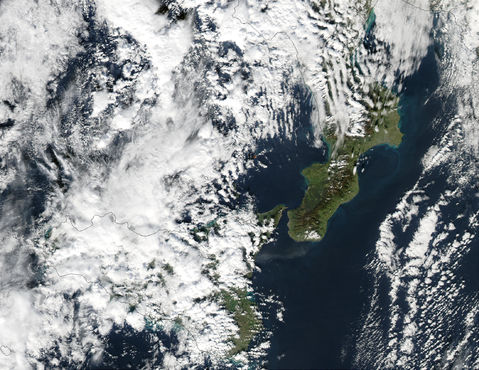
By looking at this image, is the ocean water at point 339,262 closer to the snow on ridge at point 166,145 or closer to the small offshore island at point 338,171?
the small offshore island at point 338,171

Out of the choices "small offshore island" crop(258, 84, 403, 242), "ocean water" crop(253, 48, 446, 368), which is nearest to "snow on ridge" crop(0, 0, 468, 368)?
"small offshore island" crop(258, 84, 403, 242)

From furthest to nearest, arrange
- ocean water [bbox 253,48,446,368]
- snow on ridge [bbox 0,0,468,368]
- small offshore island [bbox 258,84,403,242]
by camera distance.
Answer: ocean water [bbox 253,48,446,368], small offshore island [bbox 258,84,403,242], snow on ridge [bbox 0,0,468,368]

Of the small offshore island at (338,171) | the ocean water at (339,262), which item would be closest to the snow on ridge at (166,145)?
the small offshore island at (338,171)

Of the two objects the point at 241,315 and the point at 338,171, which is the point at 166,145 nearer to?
the point at 338,171

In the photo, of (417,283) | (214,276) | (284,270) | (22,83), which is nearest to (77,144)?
(22,83)

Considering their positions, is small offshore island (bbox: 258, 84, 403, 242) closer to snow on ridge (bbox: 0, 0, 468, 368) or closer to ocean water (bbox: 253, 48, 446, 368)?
ocean water (bbox: 253, 48, 446, 368)

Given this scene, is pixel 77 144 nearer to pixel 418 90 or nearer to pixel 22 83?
pixel 22 83

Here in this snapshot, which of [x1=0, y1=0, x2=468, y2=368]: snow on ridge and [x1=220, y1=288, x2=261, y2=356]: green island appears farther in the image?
[x1=220, y1=288, x2=261, y2=356]: green island
